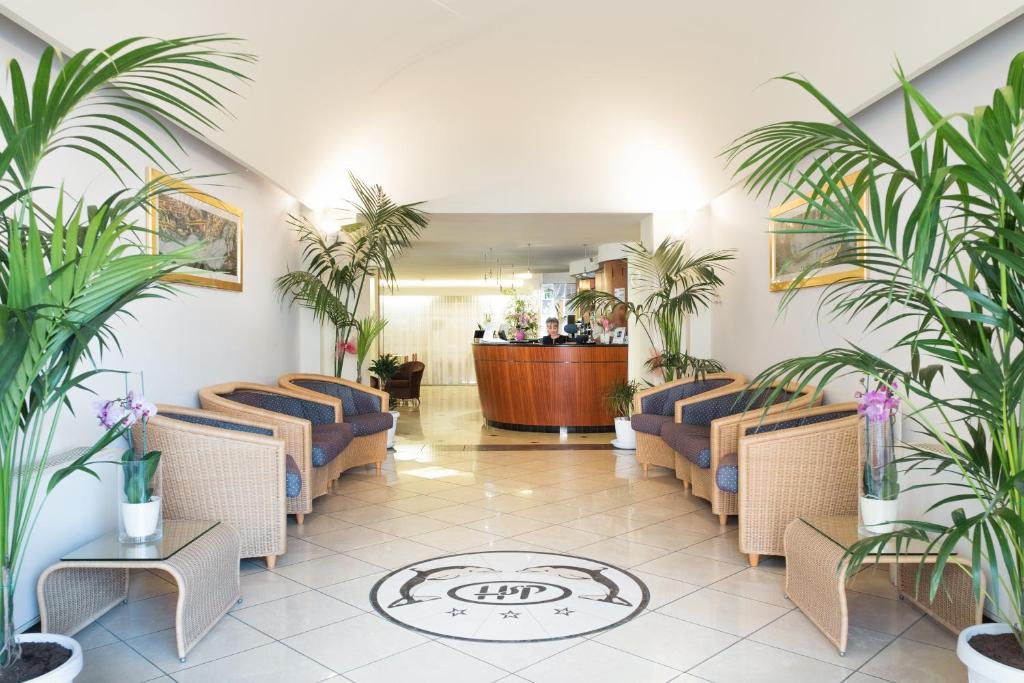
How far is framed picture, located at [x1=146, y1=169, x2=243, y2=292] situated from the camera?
4488 millimetres

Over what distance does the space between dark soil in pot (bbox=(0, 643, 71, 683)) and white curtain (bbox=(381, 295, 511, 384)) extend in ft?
53.9

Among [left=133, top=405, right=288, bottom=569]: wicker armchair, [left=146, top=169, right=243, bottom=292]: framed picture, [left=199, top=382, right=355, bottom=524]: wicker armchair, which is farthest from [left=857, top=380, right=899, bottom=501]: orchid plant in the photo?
[left=146, top=169, right=243, bottom=292]: framed picture

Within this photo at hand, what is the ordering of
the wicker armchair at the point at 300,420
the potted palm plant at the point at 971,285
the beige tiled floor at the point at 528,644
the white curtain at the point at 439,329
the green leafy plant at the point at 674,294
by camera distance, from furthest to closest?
the white curtain at the point at 439,329, the green leafy plant at the point at 674,294, the wicker armchair at the point at 300,420, the beige tiled floor at the point at 528,644, the potted palm plant at the point at 971,285

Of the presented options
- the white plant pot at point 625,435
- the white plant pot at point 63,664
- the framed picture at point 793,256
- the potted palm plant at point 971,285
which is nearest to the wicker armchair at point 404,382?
the white plant pot at point 625,435

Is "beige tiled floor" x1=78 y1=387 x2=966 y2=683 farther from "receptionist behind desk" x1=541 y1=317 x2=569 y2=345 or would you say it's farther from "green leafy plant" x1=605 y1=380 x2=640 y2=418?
"receptionist behind desk" x1=541 y1=317 x2=569 y2=345

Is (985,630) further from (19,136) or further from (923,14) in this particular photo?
(19,136)

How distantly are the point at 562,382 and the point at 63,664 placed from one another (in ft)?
24.4

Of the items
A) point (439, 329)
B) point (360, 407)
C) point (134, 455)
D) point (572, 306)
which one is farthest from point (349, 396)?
point (439, 329)

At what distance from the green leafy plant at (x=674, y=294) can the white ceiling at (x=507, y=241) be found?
2.55 feet

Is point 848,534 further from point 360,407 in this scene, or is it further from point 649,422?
point 360,407

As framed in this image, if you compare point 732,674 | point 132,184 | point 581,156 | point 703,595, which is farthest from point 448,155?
point 732,674

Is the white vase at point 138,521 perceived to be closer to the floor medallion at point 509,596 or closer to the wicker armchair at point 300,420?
the floor medallion at point 509,596

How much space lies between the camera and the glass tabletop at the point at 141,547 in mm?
2889

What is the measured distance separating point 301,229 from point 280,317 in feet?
2.89
